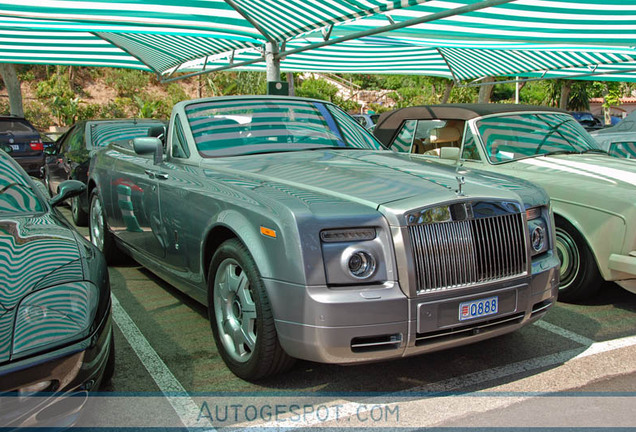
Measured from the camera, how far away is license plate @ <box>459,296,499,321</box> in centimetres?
303

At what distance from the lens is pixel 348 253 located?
2.88 metres

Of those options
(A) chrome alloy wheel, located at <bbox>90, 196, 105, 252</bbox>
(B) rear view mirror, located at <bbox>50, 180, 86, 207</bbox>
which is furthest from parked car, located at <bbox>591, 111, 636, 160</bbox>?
(B) rear view mirror, located at <bbox>50, 180, 86, 207</bbox>

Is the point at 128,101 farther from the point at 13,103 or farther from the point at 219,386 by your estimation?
the point at 219,386

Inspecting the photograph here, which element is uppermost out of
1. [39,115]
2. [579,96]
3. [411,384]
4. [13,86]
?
[13,86]

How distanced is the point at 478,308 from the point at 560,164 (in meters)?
2.94

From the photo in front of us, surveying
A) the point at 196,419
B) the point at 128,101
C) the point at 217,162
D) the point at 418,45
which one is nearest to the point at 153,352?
the point at 196,419

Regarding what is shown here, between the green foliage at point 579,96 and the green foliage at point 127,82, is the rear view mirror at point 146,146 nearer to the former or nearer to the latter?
the green foliage at point 579,96

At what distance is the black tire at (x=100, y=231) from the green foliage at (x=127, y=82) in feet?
143

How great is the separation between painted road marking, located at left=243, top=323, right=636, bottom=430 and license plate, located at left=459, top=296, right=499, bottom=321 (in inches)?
20.1

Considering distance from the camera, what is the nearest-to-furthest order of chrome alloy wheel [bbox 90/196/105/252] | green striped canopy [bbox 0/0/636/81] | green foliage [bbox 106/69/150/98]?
chrome alloy wheel [bbox 90/196/105/252], green striped canopy [bbox 0/0/636/81], green foliage [bbox 106/69/150/98]

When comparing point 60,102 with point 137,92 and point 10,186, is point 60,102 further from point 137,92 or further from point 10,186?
point 10,186

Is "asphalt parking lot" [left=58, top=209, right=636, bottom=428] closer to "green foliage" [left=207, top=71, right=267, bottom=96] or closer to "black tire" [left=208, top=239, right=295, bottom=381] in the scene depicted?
"black tire" [left=208, top=239, right=295, bottom=381]

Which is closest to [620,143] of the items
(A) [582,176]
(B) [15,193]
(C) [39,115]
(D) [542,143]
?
(D) [542,143]

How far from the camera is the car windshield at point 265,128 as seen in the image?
4391mm
